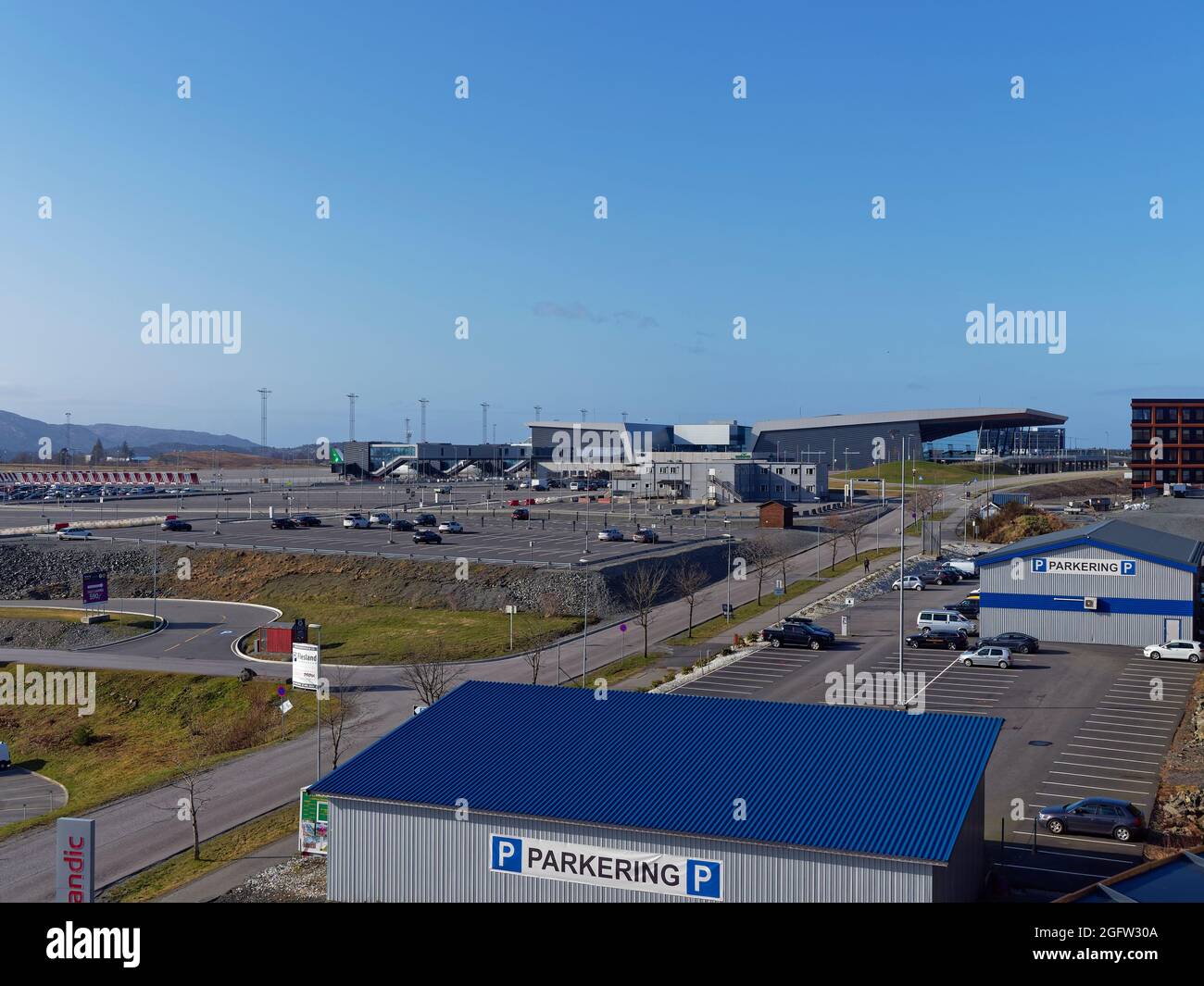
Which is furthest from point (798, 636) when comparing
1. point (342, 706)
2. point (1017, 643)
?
point (342, 706)

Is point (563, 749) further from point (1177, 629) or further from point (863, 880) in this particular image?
point (1177, 629)

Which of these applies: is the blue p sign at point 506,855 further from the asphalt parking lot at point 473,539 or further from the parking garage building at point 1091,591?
the asphalt parking lot at point 473,539

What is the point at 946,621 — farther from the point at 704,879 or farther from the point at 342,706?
the point at 704,879

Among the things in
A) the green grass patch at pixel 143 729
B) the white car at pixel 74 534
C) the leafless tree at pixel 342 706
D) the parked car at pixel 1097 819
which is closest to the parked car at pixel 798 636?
the leafless tree at pixel 342 706

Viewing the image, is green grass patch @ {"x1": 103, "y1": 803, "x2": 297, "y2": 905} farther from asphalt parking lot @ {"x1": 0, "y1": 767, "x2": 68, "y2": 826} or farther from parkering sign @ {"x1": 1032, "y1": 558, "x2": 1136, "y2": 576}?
parkering sign @ {"x1": 1032, "y1": 558, "x2": 1136, "y2": 576}
